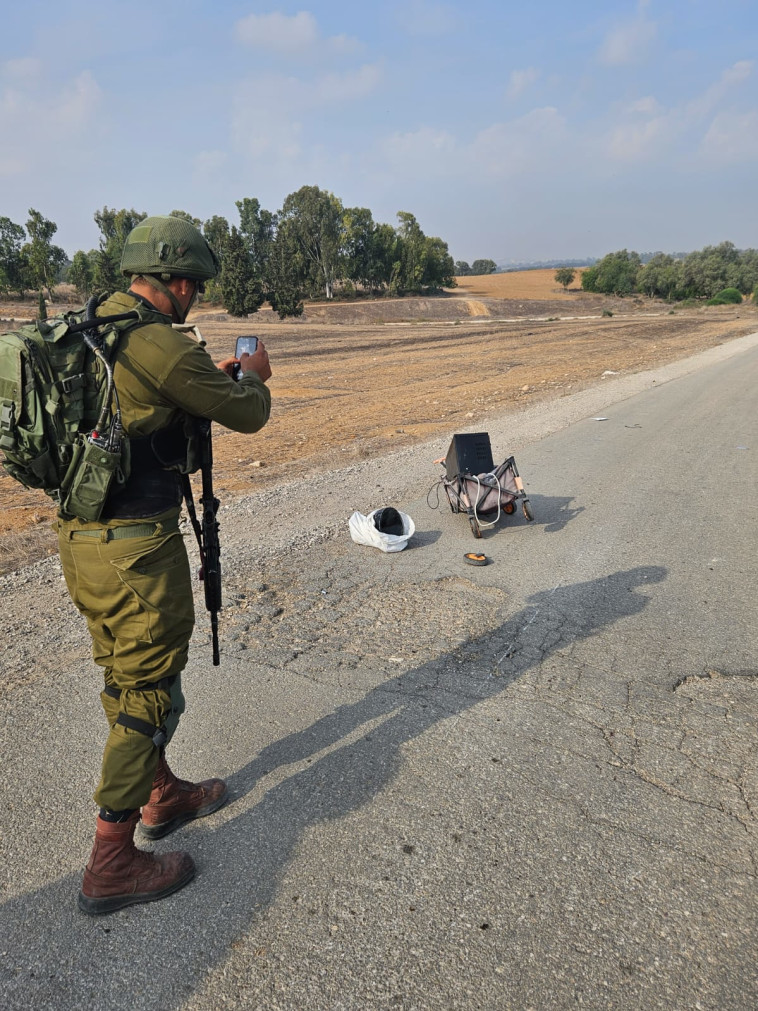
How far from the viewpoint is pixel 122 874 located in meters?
2.22

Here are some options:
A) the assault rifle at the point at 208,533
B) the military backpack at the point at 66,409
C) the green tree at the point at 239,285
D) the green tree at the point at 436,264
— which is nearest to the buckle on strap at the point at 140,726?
the assault rifle at the point at 208,533

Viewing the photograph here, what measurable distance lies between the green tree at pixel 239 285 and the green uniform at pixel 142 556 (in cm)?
5996

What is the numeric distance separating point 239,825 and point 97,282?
65478 mm

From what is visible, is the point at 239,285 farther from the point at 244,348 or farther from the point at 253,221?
the point at 244,348

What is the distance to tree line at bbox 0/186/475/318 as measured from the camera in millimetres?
63688

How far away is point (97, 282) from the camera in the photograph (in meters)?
59.3

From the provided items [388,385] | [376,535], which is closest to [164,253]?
[376,535]

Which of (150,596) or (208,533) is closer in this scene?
(150,596)

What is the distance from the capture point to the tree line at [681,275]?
269 feet

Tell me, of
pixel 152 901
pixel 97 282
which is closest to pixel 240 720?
pixel 152 901

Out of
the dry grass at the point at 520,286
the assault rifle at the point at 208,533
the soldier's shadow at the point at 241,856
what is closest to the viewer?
the soldier's shadow at the point at 241,856

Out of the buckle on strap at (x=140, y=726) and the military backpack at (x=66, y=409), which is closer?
the military backpack at (x=66, y=409)

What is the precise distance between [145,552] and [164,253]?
40.5 inches

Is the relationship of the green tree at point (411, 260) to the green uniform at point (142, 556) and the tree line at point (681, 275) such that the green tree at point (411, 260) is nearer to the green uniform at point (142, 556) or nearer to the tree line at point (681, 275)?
the tree line at point (681, 275)
